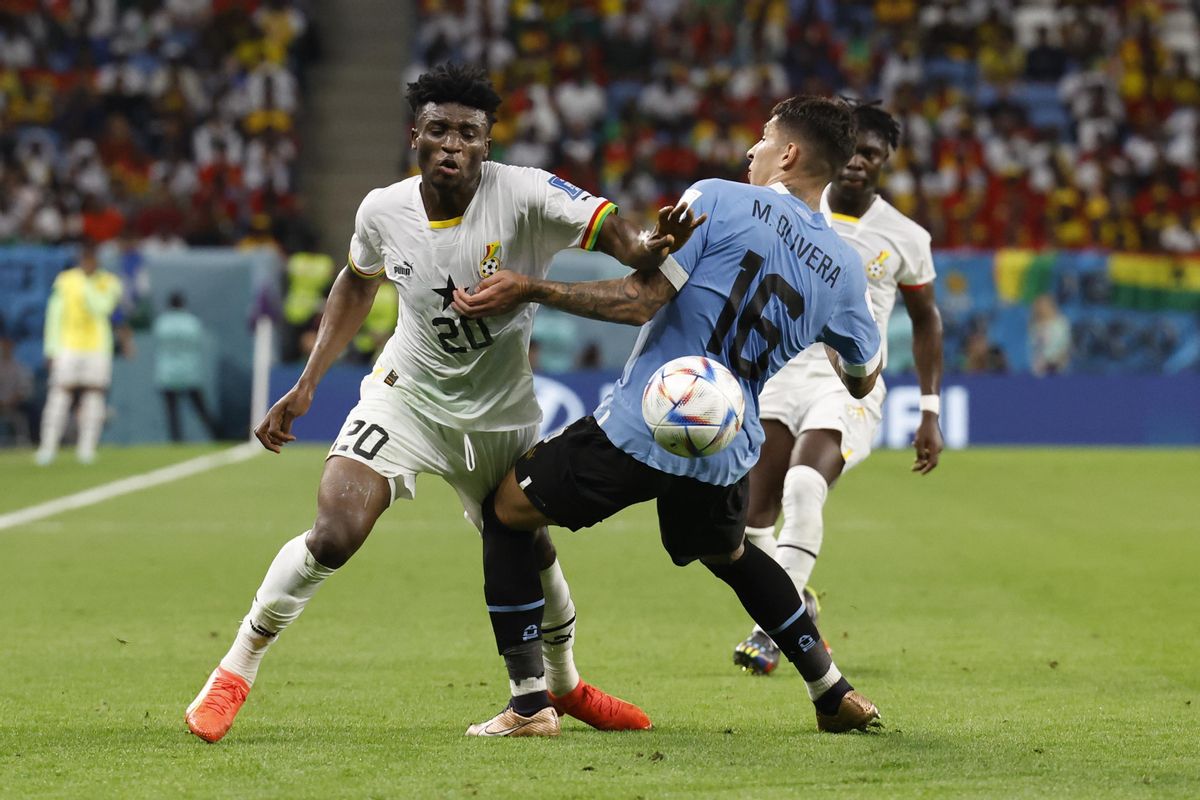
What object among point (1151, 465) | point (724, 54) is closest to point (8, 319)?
point (724, 54)

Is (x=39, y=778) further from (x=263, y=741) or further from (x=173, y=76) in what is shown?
(x=173, y=76)

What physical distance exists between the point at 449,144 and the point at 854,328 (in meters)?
1.41

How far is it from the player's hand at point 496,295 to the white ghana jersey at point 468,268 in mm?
427

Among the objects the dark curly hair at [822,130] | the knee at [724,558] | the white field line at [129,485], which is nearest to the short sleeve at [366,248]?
the dark curly hair at [822,130]

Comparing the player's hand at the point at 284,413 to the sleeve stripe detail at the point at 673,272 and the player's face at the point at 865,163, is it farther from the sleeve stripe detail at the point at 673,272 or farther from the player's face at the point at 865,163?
the player's face at the point at 865,163

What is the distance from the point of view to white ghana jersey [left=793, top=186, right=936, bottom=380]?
292 inches

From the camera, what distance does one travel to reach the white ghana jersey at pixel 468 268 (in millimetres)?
5418

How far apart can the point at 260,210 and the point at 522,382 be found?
18.8m

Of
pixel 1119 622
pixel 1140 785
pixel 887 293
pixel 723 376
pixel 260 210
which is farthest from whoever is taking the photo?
pixel 260 210

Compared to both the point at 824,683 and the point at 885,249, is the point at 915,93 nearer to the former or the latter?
the point at 885,249

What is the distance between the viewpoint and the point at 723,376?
16.3ft

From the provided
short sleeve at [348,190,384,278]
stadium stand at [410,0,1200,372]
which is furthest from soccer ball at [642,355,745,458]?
stadium stand at [410,0,1200,372]

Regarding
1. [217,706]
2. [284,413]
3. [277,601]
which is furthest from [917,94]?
[217,706]

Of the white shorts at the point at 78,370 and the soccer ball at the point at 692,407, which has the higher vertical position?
the soccer ball at the point at 692,407
